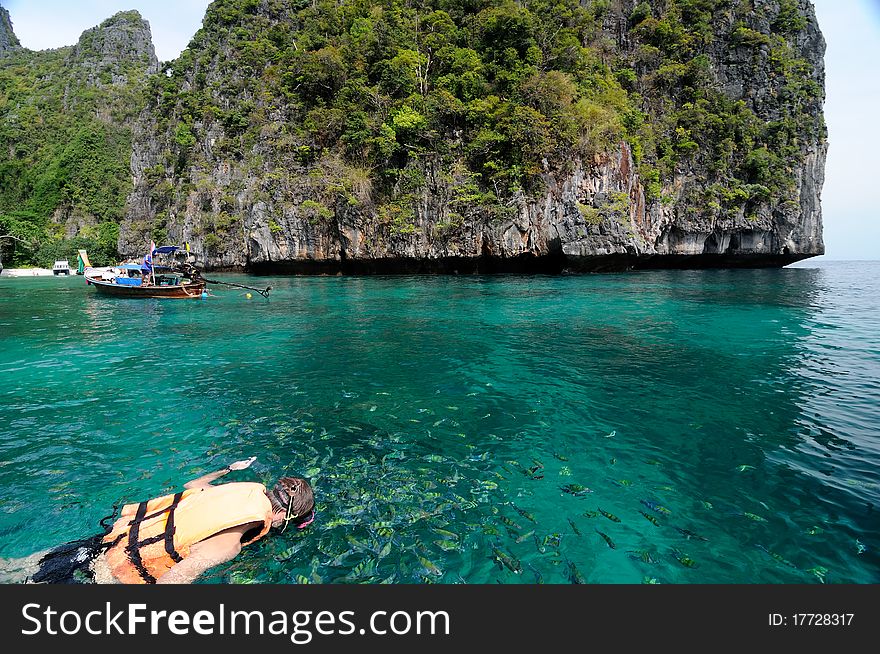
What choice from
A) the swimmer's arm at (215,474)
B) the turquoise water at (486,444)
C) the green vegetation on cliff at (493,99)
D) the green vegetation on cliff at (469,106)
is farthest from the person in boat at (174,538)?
the green vegetation on cliff at (493,99)

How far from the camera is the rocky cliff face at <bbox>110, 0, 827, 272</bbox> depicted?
114ft

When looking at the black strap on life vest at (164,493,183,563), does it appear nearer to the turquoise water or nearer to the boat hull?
the turquoise water

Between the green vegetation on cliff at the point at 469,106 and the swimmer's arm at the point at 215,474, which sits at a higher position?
the green vegetation on cliff at the point at 469,106

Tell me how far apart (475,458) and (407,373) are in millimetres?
4260

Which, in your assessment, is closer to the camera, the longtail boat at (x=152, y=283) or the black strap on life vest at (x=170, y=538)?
the black strap on life vest at (x=170, y=538)

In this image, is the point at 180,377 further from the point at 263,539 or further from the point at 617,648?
the point at 617,648

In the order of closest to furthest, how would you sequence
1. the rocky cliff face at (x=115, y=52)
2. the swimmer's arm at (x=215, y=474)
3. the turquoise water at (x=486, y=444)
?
the turquoise water at (x=486, y=444)
the swimmer's arm at (x=215, y=474)
the rocky cliff face at (x=115, y=52)

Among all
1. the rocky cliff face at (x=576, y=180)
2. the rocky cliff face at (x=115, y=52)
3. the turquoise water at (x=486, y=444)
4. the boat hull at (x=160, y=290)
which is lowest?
the turquoise water at (x=486, y=444)

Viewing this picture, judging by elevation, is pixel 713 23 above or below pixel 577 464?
above

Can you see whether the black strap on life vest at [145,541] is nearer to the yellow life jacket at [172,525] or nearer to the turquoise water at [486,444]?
the yellow life jacket at [172,525]

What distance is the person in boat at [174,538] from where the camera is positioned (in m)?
3.33

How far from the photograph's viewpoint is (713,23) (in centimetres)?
4578

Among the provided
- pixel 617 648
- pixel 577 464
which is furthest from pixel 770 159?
pixel 617 648

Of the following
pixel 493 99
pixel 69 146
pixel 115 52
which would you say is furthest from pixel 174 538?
pixel 115 52
